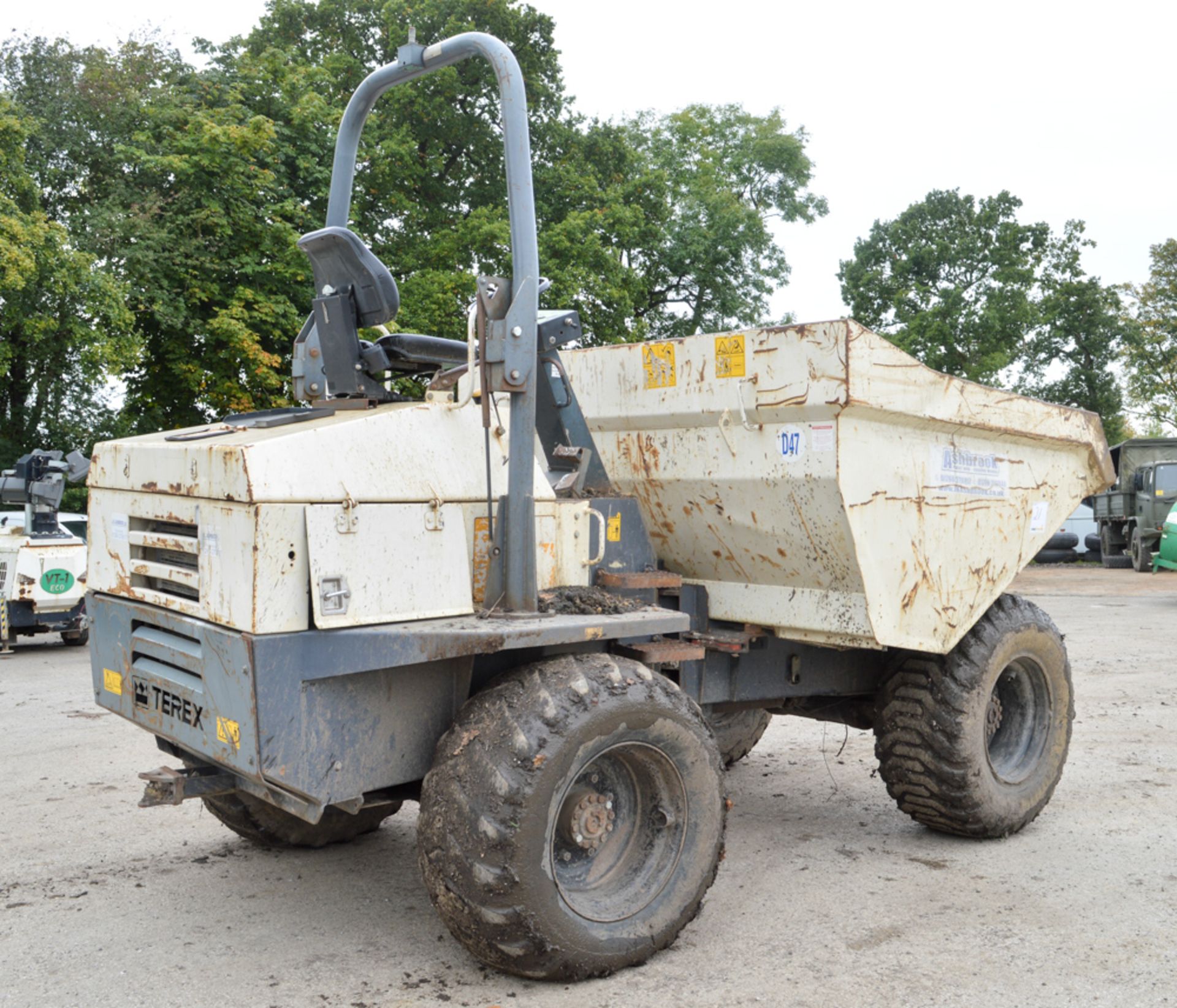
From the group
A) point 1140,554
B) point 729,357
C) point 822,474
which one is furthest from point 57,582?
point 1140,554

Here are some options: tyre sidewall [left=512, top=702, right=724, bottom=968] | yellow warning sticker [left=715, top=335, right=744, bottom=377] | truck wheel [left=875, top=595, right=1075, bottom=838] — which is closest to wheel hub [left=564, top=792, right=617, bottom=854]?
tyre sidewall [left=512, top=702, right=724, bottom=968]

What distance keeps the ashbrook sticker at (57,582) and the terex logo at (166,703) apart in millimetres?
9552

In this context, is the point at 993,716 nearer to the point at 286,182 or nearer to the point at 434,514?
the point at 434,514

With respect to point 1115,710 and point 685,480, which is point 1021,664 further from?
point 1115,710

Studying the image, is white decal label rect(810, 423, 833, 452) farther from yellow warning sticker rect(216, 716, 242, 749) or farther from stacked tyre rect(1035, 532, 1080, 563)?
stacked tyre rect(1035, 532, 1080, 563)

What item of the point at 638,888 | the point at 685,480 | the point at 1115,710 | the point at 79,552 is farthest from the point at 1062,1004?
the point at 79,552

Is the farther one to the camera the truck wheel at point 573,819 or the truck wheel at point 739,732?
the truck wheel at point 739,732

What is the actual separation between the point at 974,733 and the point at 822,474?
1632mm

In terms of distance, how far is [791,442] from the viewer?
4449mm

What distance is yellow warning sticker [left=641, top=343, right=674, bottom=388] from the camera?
15.9ft

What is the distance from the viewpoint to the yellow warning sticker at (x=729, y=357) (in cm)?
456

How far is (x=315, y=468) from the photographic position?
354 cm

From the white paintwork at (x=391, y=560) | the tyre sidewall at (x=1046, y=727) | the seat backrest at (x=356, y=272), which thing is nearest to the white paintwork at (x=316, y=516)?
the white paintwork at (x=391, y=560)

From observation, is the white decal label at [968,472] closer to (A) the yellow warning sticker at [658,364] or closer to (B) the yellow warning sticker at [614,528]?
(A) the yellow warning sticker at [658,364]
